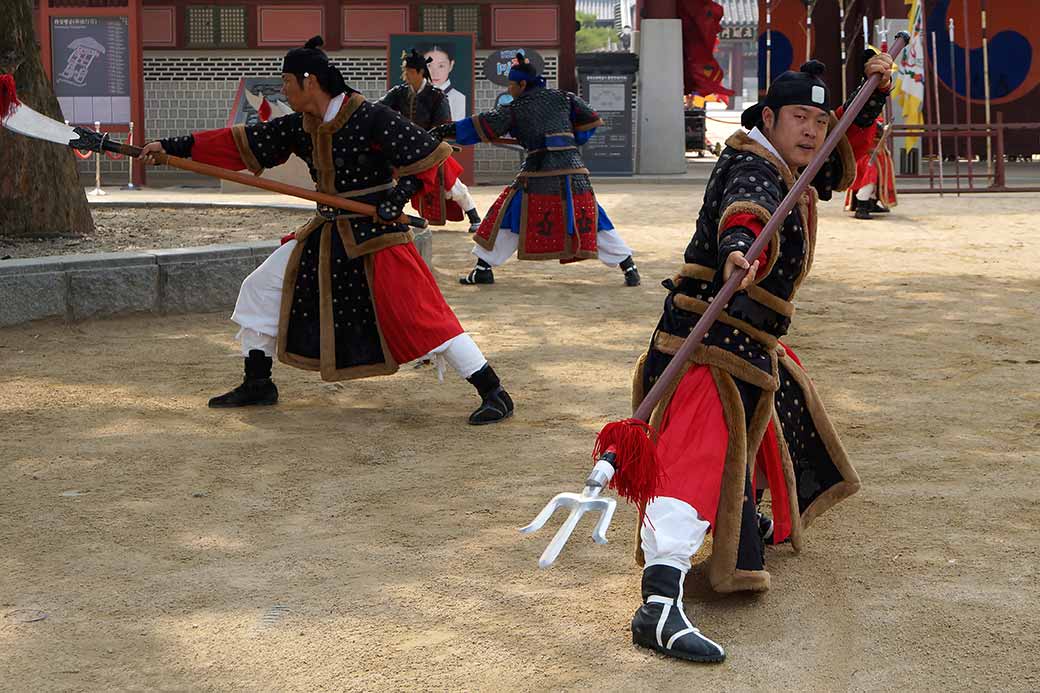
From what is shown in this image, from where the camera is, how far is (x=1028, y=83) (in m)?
19.1

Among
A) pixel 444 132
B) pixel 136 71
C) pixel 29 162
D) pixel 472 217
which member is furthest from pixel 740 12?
pixel 444 132

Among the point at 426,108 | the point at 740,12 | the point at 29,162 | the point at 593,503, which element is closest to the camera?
the point at 593,503

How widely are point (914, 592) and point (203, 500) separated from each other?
7.09 ft

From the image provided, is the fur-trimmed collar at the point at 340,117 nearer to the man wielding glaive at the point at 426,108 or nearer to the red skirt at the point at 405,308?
the red skirt at the point at 405,308

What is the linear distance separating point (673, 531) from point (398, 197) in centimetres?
241

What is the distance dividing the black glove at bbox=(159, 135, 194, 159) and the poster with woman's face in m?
12.4

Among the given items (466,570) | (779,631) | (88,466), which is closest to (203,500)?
(88,466)

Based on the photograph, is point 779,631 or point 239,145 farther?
point 239,145

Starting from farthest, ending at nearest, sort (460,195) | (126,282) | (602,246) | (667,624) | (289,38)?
(289,38) < (460,195) < (602,246) < (126,282) < (667,624)

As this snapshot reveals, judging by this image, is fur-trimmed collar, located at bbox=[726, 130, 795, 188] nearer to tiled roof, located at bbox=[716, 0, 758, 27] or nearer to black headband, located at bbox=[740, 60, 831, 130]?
black headband, located at bbox=[740, 60, 831, 130]

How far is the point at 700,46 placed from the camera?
19.5m

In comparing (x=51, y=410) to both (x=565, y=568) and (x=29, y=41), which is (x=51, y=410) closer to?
(x=565, y=568)

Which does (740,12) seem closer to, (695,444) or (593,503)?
(695,444)

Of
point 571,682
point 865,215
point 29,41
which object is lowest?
point 571,682
